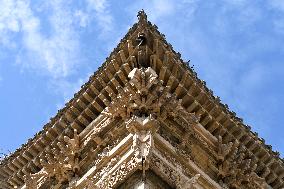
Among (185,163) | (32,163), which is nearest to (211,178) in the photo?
(185,163)

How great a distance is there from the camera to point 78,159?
650 inches

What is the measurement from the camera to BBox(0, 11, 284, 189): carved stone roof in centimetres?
1705

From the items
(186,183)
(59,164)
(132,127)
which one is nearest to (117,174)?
(132,127)

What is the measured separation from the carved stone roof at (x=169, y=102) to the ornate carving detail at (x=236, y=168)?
0.09 ft

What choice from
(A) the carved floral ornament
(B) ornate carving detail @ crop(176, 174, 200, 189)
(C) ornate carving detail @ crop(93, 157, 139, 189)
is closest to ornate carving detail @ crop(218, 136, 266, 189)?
(A) the carved floral ornament

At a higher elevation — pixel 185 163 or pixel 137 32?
pixel 137 32

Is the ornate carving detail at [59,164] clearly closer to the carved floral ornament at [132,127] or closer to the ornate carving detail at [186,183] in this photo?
the carved floral ornament at [132,127]

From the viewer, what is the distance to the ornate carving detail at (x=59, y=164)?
16.4 m

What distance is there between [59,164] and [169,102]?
2797mm

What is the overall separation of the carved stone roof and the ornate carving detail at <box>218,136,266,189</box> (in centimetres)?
3

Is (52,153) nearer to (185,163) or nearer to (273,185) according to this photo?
(185,163)

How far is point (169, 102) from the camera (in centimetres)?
1611

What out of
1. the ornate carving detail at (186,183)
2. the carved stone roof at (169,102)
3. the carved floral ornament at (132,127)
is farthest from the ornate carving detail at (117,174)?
the carved stone roof at (169,102)

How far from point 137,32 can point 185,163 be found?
395 centimetres
